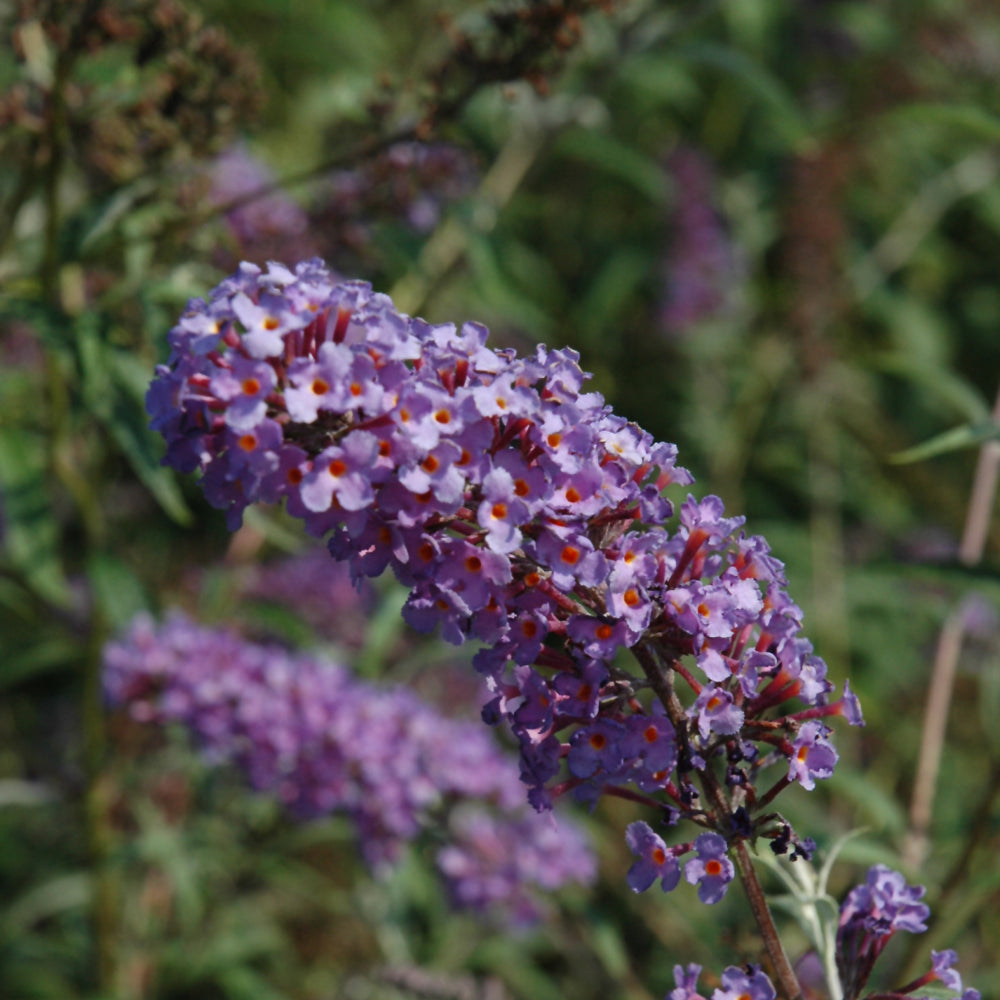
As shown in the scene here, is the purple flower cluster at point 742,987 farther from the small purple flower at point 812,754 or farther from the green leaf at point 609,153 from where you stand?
the green leaf at point 609,153

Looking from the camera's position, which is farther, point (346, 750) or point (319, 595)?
point (319, 595)

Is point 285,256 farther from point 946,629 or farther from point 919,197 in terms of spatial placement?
point 919,197

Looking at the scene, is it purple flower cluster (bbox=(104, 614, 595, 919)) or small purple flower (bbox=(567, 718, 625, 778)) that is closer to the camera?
small purple flower (bbox=(567, 718, 625, 778))

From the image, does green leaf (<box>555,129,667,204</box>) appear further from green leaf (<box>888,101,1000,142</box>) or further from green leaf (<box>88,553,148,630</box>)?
green leaf (<box>88,553,148,630</box>)

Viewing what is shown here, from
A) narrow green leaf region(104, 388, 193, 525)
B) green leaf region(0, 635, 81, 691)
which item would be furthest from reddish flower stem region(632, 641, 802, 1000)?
green leaf region(0, 635, 81, 691)

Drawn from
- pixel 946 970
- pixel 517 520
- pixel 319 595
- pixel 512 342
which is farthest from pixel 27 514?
pixel 512 342

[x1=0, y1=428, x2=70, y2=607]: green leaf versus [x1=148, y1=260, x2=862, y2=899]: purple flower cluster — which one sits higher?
[x1=148, y1=260, x2=862, y2=899]: purple flower cluster

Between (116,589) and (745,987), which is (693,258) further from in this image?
(745,987)
